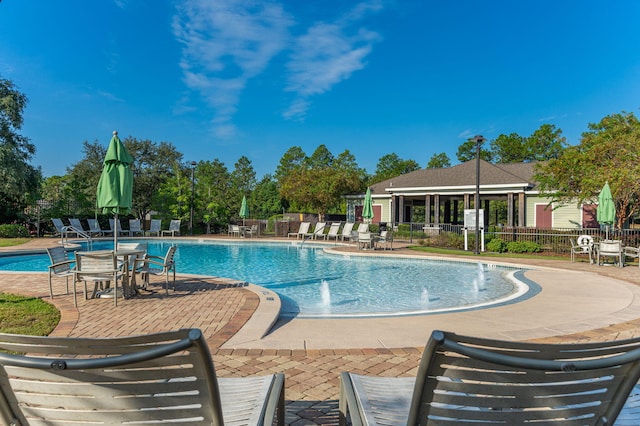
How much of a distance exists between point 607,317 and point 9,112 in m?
29.4

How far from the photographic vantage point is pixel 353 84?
122 ft

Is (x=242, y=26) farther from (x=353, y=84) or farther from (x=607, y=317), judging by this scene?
(x=607, y=317)

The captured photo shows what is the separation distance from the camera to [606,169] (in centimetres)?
1544

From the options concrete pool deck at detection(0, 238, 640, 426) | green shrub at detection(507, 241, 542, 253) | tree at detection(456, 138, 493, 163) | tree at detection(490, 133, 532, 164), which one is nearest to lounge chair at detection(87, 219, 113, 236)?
concrete pool deck at detection(0, 238, 640, 426)

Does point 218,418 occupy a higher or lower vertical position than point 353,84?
lower

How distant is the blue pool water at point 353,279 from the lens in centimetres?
701

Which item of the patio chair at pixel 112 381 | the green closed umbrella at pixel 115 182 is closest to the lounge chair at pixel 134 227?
the green closed umbrella at pixel 115 182

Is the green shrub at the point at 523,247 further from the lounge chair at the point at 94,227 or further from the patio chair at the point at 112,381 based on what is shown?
the lounge chair at the point at 94,227

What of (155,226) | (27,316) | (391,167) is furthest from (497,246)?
(391,167)

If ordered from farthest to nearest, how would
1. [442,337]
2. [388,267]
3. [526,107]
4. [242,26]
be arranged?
[526,107] → [242,26] → [388,267] → [442,337]

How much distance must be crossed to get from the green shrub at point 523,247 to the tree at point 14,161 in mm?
25117

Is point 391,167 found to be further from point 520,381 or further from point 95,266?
point 520,381

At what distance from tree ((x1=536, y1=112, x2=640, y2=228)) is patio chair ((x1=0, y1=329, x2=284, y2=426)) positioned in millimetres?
17312

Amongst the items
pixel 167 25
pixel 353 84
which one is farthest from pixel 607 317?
pixel 353 84
